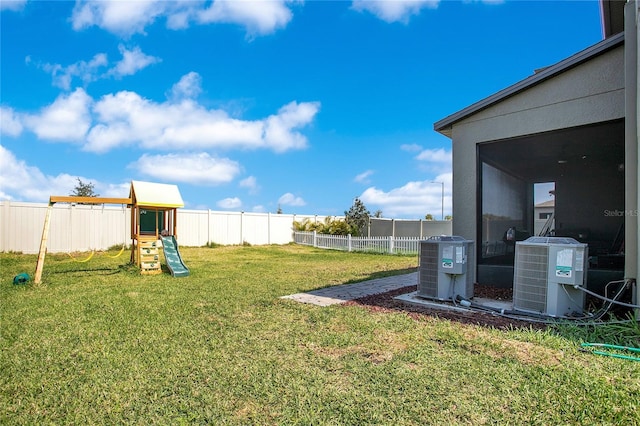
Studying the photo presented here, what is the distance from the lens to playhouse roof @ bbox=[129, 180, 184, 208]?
10.0 meters

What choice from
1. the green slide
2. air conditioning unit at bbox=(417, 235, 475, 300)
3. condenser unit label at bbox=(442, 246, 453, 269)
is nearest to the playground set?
the green slide

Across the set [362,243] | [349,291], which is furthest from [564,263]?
[362,243]

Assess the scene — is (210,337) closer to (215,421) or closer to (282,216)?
(215,421)

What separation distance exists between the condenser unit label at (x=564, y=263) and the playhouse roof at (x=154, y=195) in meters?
9.60

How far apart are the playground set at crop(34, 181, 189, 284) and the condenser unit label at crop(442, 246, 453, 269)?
20.9 ft

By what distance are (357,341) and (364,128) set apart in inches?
438

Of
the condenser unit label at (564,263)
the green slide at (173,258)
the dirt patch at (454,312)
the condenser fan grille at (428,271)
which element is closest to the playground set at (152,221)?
the green slide at (173,258)

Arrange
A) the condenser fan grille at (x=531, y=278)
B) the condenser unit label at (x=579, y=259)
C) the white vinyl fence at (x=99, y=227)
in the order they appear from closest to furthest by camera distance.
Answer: the condenser unit label at (x=579, y=259) < the condenser fan grille at (x=531, y=278) < the white vinyl fence at (x=99, y=227)

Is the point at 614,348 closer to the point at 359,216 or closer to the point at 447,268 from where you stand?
the point at 447,268

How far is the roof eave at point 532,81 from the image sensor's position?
5.16 meters

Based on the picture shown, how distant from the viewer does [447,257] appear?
5.60 metres

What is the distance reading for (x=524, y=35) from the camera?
26.3 ft

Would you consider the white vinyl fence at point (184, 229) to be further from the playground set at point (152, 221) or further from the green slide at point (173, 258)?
the green slide at point (173, 258)

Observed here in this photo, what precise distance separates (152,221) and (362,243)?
30.9 ft
